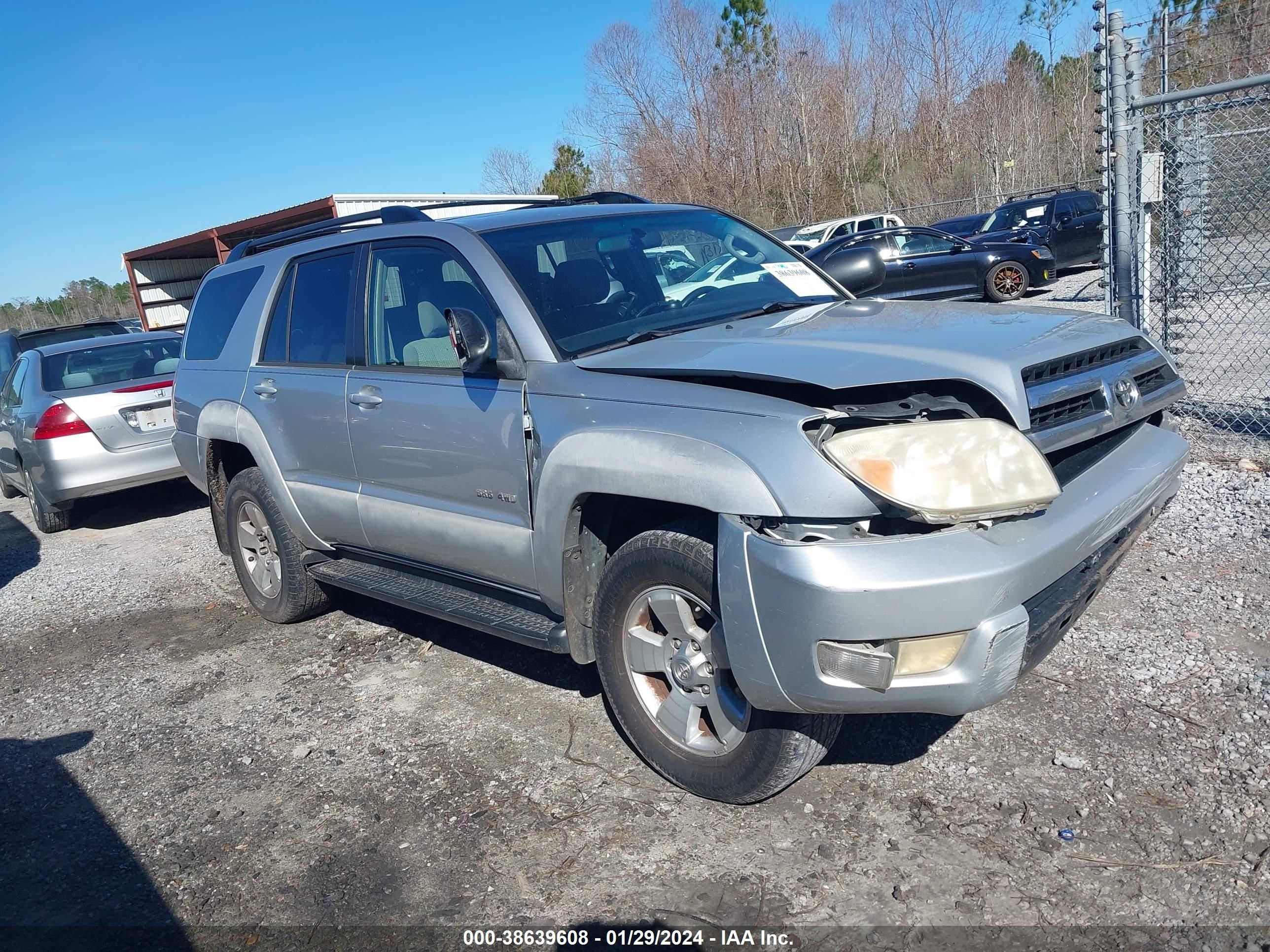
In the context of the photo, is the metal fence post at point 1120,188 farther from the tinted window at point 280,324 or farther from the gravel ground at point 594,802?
the tinted window at point 280,324

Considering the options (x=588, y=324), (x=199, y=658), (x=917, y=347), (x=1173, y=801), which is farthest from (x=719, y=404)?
(x=199, y=658)

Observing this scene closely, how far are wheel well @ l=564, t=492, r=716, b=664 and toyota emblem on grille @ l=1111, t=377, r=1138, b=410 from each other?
1537 millimetres

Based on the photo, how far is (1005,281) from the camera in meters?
15.7

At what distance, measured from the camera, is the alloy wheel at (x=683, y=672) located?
315cm

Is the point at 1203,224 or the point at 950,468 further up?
the point at 1203,224

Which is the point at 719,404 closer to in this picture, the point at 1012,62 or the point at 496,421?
the point at 496,421

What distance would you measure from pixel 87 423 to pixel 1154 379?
781 cm

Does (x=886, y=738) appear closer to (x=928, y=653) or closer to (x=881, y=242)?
(x=928, y=653)

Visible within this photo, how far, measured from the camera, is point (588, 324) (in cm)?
375

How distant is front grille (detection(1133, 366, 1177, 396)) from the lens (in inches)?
141

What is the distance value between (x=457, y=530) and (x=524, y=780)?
0.98 m

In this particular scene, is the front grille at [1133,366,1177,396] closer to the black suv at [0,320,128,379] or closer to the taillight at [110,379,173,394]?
the taillight at [110,379,173,394]

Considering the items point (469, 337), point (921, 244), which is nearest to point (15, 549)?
point (469, 337)

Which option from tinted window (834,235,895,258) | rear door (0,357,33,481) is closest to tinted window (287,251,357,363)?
rear door (0,357,33,481)
